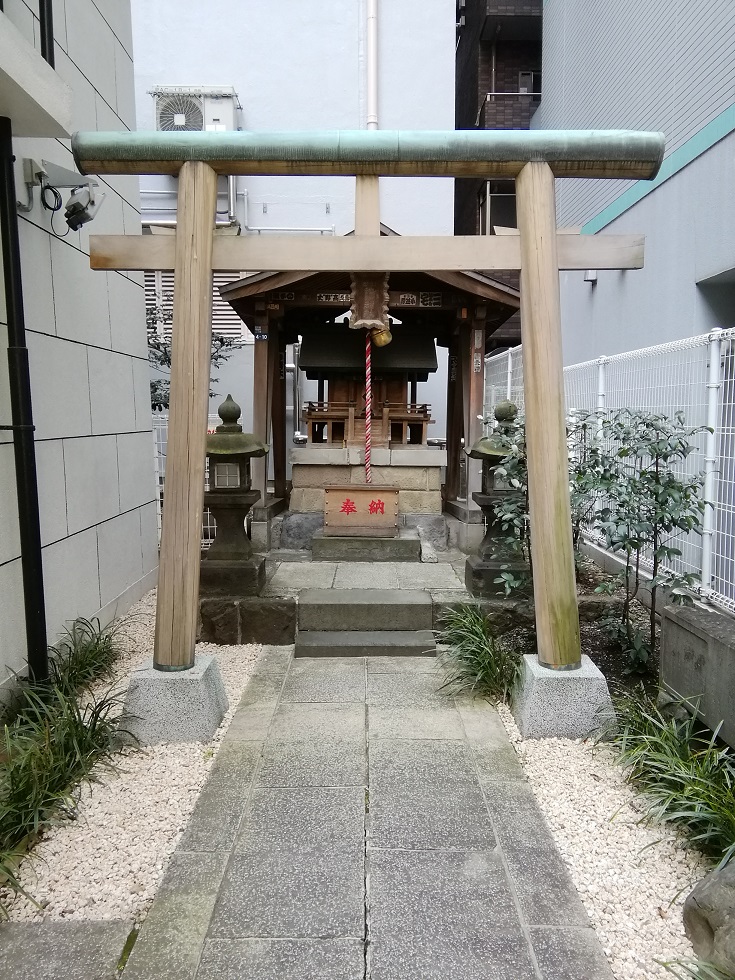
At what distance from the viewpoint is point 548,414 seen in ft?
11.8

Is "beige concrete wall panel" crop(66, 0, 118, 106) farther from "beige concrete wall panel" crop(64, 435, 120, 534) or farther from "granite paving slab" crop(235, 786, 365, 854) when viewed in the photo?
"granite paving slab" crop(235, 786, 365, 854)

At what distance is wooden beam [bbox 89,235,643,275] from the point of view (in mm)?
3670

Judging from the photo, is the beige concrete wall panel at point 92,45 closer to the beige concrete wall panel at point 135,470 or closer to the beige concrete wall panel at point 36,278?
the beige concrete wall panel at point 36,278

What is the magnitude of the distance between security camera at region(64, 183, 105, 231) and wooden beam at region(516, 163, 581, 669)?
9.83 ft

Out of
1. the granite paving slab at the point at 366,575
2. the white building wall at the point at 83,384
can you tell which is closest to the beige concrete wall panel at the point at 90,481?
the white building wall at the point at 83,384

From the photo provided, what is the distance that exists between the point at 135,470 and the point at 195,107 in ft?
30.7

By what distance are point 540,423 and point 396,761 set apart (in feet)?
6.99

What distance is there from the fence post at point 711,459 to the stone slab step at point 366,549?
3.10 m

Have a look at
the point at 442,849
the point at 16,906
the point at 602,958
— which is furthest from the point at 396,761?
the point at 16,906

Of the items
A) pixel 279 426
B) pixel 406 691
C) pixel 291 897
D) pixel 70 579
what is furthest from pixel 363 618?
pixel 279 426

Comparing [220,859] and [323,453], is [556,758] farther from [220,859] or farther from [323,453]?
[323,453]

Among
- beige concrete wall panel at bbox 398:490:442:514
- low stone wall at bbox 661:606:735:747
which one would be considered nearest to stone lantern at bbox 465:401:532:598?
low stone wall at bbox 661:606:735:747

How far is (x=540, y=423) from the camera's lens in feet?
11.8

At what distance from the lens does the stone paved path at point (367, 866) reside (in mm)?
2115
